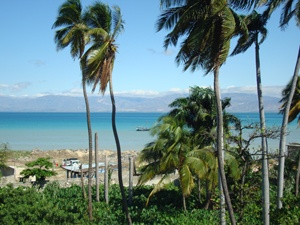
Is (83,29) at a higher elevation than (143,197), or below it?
higher

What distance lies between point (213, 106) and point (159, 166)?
3.62 m

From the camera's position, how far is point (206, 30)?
362 inches

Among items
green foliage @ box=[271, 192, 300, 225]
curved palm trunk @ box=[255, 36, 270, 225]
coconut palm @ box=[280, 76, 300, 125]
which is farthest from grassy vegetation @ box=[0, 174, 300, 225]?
coconut palm @ box=[280, 76, 300, 125]

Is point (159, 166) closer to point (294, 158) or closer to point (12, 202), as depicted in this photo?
point (12, 202)

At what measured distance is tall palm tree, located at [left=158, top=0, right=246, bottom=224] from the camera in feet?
30.2

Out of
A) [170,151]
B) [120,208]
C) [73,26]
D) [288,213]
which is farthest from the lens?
[120,208]

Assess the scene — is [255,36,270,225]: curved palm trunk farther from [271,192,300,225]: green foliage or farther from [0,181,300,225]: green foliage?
[271,192,300,225]: green foliage

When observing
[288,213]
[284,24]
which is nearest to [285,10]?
[284,24]

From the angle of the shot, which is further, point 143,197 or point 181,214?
point 143,197

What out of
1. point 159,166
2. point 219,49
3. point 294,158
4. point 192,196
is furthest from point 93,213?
point 294,158

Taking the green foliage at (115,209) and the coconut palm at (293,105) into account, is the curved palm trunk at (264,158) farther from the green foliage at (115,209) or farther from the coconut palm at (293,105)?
the coconut palm at (293,105)

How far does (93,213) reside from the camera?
15.5 meters

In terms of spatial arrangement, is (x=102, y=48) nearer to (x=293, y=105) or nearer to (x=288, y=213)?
(x=288, y=213)

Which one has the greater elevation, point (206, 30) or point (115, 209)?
point (206, 30)
